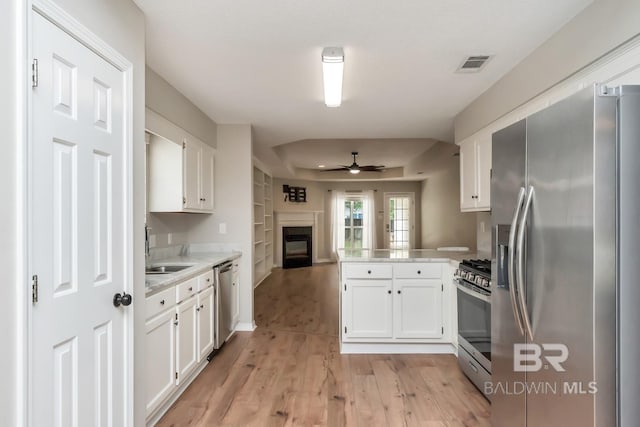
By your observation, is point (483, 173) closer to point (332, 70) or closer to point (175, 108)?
point (332, 70)

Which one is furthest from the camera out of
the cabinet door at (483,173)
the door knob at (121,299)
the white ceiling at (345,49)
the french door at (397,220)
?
the french door at (397,220)

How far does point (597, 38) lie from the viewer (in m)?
1.79

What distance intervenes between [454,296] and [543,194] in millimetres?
2147

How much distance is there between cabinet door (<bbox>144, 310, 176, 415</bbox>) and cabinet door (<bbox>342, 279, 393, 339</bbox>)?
1.62m

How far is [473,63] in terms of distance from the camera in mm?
2564

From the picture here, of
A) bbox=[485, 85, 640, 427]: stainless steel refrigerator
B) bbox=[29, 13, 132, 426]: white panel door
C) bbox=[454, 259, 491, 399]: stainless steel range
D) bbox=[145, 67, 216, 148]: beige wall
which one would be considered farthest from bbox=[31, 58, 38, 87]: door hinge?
bbox=[454, 259, 491, 399]: stainless steel range

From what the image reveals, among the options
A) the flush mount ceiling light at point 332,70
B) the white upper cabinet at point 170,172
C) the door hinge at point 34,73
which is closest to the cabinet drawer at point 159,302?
the white upper cabinet at point 170,172

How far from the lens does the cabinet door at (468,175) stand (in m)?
3.44

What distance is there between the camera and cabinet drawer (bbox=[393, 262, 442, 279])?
134 inches

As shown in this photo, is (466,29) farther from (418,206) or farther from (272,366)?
(418,206)

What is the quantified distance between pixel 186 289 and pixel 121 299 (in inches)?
40.7

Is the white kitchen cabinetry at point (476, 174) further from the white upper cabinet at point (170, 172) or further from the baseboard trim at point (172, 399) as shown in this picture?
the baseboard trim at point (172, 399)

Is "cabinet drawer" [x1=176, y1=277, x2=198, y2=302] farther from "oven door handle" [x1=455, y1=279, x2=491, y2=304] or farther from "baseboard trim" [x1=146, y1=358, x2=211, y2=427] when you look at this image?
"oven door handle" [x1=455, y1=279, x2=491, y2=304]

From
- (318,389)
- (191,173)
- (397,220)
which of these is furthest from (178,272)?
(397,220)
